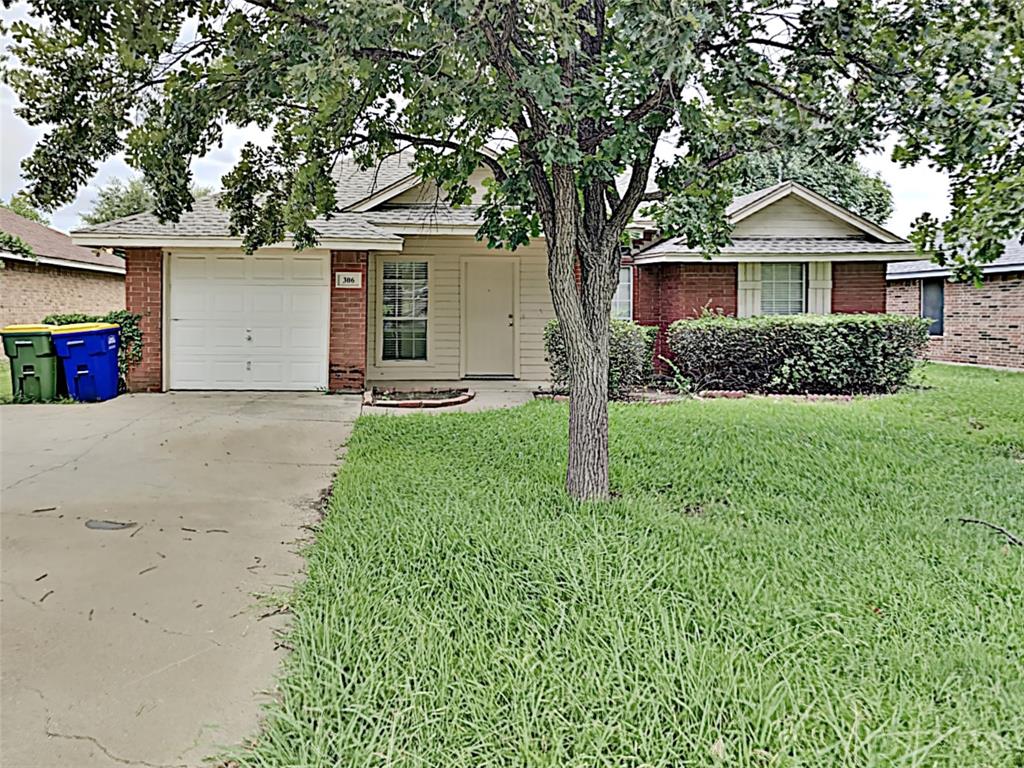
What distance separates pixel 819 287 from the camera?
14336mm

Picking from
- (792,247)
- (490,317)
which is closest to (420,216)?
(490,317)

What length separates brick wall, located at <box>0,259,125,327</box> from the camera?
16969mm

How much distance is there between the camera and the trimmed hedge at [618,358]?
36.6ft

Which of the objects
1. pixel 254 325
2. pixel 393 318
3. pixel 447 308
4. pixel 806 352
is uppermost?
pixel 447 308

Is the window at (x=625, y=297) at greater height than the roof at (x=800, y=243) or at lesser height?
lesser

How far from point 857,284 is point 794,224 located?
1761mm

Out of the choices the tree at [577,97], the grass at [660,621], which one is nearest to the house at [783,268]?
the tree at [577,97]

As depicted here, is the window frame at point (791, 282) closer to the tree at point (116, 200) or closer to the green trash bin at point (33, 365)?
the green trash bin at point (33, 365)

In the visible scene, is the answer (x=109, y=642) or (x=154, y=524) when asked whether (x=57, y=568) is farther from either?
(x=109, y=642)

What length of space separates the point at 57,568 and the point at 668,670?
3.51m

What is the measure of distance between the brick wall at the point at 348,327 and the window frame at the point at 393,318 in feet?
5.10

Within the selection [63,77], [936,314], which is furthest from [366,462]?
[936,314]

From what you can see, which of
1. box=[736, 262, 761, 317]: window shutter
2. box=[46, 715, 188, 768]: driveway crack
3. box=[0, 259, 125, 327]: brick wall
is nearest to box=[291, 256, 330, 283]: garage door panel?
box=[736, 262, 761, 317]: window shutter

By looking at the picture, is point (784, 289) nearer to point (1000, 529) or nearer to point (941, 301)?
point (941, 301)
